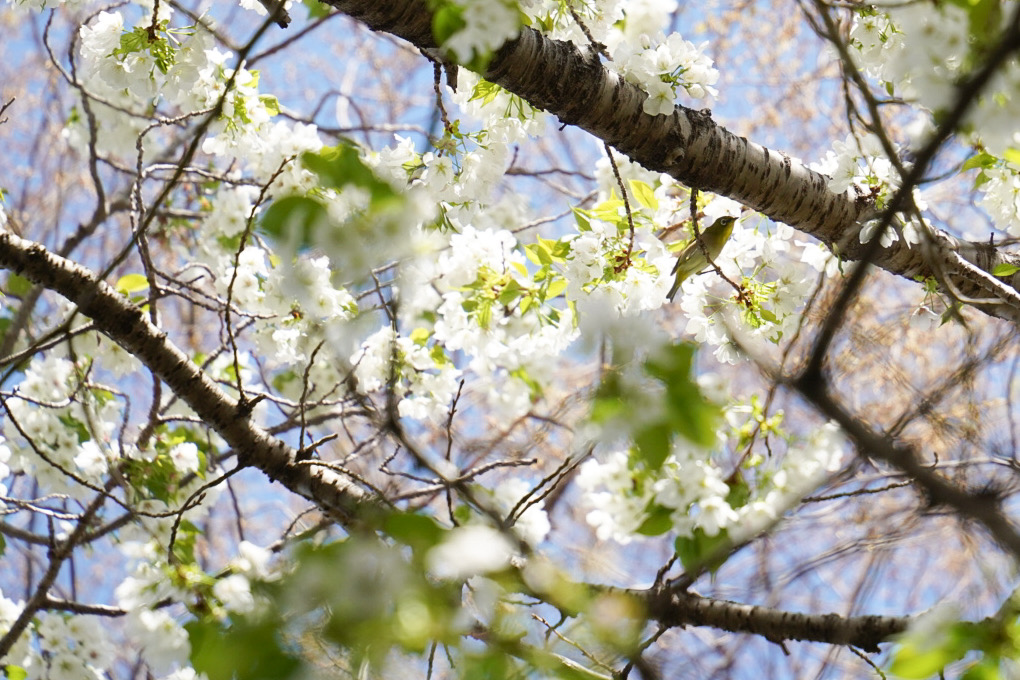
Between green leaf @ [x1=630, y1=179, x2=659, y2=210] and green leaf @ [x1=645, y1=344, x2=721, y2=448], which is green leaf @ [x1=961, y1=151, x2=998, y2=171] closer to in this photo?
green leaf @ [x1=630, y1=179, x2=659, y2=210]

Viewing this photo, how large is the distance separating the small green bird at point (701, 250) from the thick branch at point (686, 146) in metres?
0.07

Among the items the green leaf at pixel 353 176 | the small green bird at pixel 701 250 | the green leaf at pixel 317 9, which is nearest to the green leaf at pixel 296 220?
the green leaf at pixel 353 176

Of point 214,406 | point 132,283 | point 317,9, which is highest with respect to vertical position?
point 317,9

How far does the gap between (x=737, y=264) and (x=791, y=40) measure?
3.08m

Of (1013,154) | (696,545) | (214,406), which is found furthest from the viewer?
(214,406)

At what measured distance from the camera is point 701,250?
1.59 metres

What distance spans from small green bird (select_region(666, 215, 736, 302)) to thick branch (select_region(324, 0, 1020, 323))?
74 mm

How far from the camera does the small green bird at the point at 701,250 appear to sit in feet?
5.24

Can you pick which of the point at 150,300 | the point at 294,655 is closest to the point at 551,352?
the point at 150,300

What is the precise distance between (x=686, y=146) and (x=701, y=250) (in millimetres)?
215

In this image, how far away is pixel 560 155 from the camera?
504cm

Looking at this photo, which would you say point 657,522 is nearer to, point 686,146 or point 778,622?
point 778,622

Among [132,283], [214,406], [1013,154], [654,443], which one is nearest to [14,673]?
[214,406]

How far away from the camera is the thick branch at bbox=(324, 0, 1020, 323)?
1.33 m
